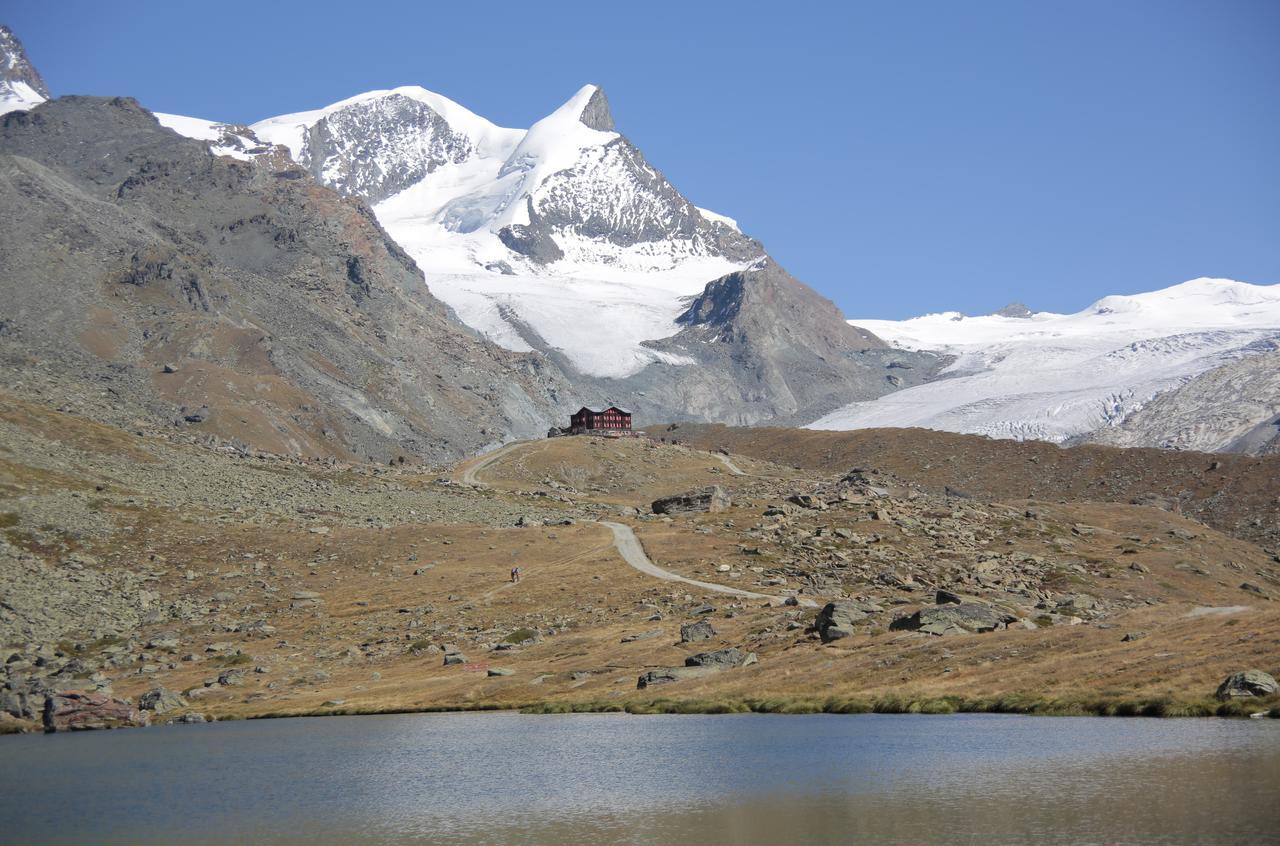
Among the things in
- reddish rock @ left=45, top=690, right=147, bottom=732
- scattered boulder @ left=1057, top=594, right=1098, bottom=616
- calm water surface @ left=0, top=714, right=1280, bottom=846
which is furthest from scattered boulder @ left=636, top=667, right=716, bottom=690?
scattered boulder @ left=1057, top=594, right=1098, bottom=616

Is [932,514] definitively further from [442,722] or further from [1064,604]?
[442,722]

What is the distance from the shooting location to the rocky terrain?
227 feet

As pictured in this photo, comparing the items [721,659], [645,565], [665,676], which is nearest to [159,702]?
[665,676]

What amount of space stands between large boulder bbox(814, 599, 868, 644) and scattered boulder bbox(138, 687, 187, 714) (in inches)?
1623

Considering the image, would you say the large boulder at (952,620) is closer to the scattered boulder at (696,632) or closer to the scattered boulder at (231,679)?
the scattered boulder at (696,632)

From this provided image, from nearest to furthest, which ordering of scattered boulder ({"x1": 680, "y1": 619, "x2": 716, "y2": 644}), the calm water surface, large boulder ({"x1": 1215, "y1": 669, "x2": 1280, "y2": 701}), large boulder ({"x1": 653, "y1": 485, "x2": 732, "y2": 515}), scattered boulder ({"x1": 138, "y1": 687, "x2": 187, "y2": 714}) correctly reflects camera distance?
the calm water surface < large boulder ({"x1": 1215, "y1": 669, "x2": 1280, "y2": 701}) < scattered boulder ({"x1": 138, "y1": 687, "x2": 187, "y2": 714}) < scattered boulder ({"x1": 680, "y1": 619, "x2": 716, "y2": 644}) < large boulder ({"x1": 653, "y1": 485, "x2": 732, "y2": 515})

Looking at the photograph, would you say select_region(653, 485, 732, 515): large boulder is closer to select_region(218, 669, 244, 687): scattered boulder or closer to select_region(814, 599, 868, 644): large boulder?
select_region(814, 599, 868, 644): large boulder

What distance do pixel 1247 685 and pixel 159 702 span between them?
61.9 meters

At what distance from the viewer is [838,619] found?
80250 millimetres

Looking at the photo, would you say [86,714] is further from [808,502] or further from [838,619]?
[808,502]

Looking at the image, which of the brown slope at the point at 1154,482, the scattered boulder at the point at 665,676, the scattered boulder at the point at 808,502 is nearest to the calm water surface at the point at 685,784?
the scattered boulder at the point at 665,676

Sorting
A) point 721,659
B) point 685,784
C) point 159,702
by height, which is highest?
point 721,659

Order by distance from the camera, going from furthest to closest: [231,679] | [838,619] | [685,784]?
[231,679] < [838,619] < [685,784]

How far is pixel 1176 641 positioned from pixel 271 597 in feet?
239
